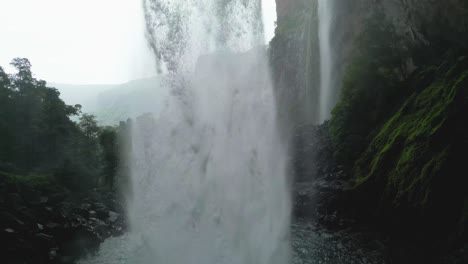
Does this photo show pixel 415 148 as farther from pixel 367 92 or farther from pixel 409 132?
pixel 367 92

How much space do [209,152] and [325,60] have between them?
21.0m

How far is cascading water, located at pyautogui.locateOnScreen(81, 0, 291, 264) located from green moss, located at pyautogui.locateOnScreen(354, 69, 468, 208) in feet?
14.7

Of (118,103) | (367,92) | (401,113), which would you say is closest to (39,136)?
(367,92)

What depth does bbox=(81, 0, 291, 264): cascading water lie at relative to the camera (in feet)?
40.9

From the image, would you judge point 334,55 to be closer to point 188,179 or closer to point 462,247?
point 188,179

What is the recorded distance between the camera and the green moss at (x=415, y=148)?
9.99 meters

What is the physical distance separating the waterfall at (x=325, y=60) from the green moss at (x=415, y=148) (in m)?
16.5

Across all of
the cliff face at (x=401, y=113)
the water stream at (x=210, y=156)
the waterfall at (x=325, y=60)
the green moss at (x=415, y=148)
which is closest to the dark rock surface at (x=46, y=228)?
the water stream at (x=210, y=156)

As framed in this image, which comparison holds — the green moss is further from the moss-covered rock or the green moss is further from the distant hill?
the distant hill

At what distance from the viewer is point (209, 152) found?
1659 centimetres

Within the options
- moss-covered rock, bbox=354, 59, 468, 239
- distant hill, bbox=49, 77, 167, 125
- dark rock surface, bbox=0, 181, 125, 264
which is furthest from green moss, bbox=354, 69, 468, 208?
distant hill, bbox=49, 77, 167, 125

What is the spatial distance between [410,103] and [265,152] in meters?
8.62

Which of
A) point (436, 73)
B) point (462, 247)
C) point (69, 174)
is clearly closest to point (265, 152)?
point (436, 73)

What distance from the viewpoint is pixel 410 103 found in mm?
15344
